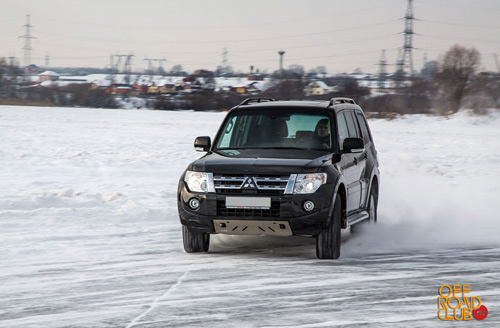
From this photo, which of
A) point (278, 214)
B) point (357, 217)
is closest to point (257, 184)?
point (278, 214)

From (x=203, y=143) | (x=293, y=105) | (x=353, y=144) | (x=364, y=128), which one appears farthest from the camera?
(x=364, y=128)

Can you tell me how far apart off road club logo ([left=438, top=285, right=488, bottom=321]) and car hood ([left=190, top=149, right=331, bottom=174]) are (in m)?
1.92

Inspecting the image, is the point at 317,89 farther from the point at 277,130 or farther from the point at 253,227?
the point at 253,227

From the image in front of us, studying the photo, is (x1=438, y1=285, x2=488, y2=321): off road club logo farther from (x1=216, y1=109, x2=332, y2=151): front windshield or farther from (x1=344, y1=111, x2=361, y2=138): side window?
(x1=344, y1=111, x2=361, y2=138): side window

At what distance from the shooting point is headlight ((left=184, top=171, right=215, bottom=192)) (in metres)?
7.62

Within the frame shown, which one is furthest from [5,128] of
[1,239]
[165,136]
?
[1,239]

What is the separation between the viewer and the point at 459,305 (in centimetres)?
568

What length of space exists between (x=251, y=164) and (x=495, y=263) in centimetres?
270

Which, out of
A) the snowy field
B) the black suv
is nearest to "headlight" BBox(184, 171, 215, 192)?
the black suv

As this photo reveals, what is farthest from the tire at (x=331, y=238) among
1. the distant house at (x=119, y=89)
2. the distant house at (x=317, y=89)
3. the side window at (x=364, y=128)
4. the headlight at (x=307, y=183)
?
the distant house at (x=119, y=89)

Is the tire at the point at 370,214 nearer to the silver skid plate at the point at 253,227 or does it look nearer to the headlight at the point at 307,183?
the headlight at the point at 307,183

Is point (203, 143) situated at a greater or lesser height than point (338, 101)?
lesser

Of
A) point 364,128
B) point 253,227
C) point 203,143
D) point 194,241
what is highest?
point 364,128

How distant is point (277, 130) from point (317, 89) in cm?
5924
